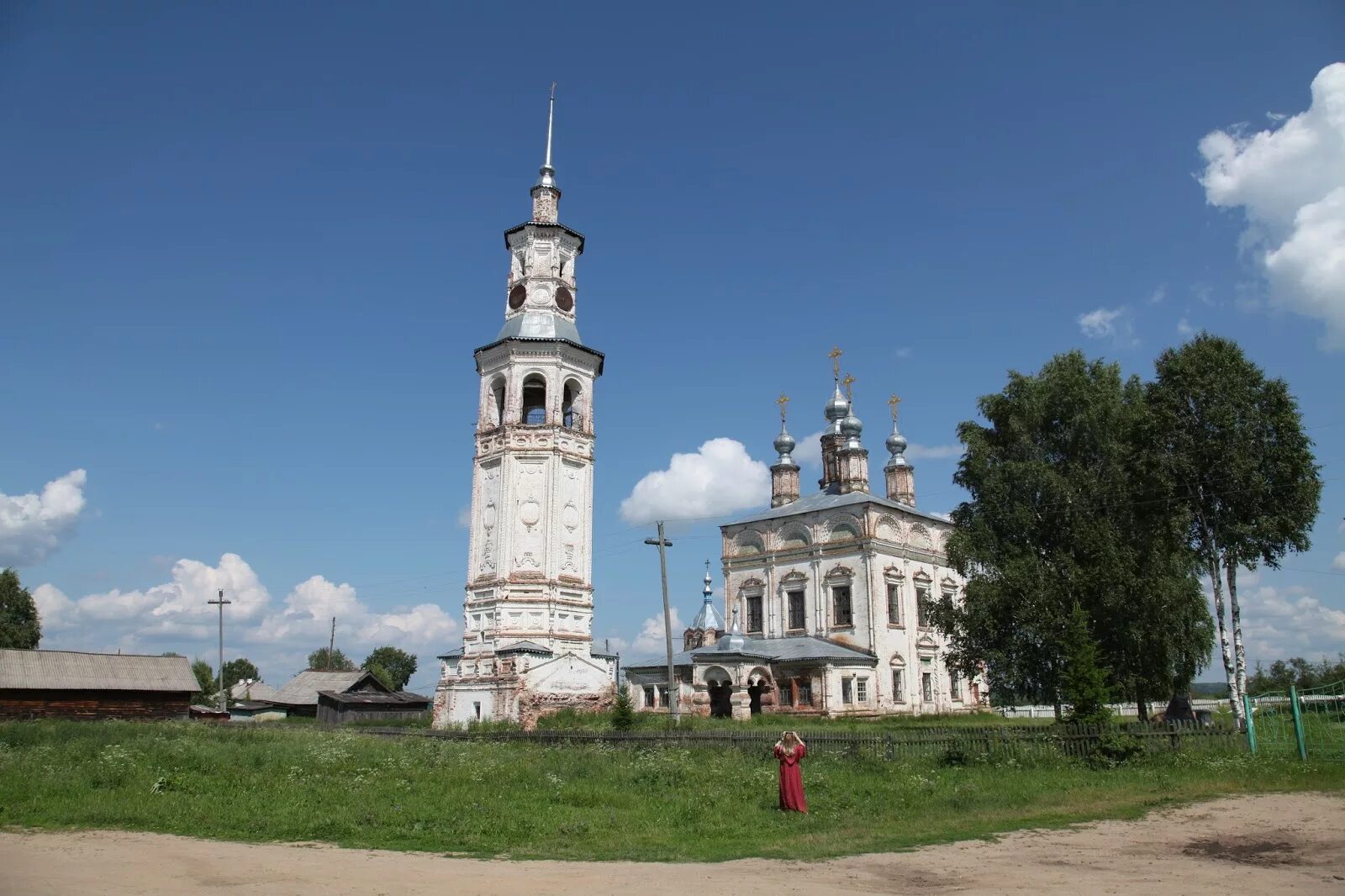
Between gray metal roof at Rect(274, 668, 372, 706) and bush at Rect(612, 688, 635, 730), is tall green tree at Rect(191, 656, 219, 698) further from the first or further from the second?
bush at Rect(612, 688, 635, 730)

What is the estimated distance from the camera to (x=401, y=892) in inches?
317

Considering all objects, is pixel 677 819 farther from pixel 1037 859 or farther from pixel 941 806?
pixel 1037 859

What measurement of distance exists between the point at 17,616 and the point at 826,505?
46140 millimetres

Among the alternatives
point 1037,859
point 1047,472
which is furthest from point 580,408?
point 1037,859

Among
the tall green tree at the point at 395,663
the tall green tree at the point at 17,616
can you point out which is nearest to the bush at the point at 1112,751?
the tall green tree at the point at 17,616

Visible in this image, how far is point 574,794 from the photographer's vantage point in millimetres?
13992

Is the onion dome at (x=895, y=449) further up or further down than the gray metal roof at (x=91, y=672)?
further up

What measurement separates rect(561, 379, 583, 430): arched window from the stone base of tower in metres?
8.27

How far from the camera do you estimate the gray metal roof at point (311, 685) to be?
52094 millimetres

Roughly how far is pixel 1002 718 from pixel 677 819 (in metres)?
30.8

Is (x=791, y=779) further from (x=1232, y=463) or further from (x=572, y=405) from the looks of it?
(x=572, y=405)

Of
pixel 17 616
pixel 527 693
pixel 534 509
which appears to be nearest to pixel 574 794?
pixel 527 693

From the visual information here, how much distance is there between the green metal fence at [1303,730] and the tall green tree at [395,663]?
250 feet

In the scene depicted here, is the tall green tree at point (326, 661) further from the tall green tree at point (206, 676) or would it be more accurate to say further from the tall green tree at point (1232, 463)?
the tall green tree at point (1232, 463)
